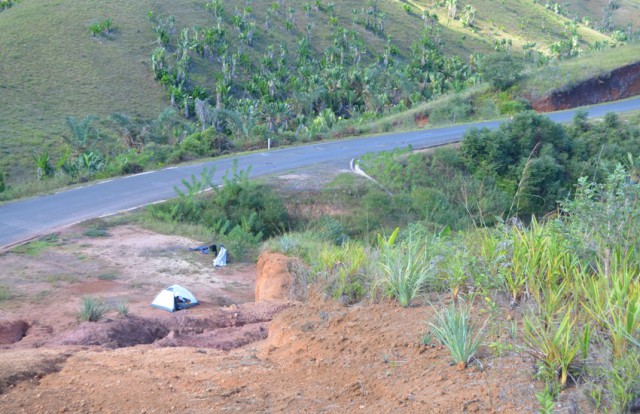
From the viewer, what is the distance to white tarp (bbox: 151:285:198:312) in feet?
32.6

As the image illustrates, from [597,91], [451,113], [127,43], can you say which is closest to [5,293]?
[451,113]

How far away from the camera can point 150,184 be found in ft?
67.8

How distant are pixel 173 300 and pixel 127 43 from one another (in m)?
50.1

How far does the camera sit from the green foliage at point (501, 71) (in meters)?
37.7

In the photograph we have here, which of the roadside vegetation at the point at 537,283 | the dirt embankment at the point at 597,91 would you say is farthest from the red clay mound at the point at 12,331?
the dirt embankment at the point at 597,91

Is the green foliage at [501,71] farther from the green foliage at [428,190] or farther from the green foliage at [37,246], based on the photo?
the green foliage at [37,246]

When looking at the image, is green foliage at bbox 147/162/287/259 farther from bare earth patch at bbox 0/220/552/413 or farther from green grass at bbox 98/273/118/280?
bare earth patch at bbox 0/220/552/413

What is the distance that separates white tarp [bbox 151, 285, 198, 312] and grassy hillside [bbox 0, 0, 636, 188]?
2482cm

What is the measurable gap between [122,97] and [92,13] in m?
14.4

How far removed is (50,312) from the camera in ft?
31.2

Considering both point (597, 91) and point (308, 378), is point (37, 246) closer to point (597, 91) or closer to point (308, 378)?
point (308, 378)

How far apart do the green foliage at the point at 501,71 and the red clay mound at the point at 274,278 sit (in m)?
29.4

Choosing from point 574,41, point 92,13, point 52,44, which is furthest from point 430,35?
point 52,44

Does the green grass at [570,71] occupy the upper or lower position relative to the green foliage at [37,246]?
upper
